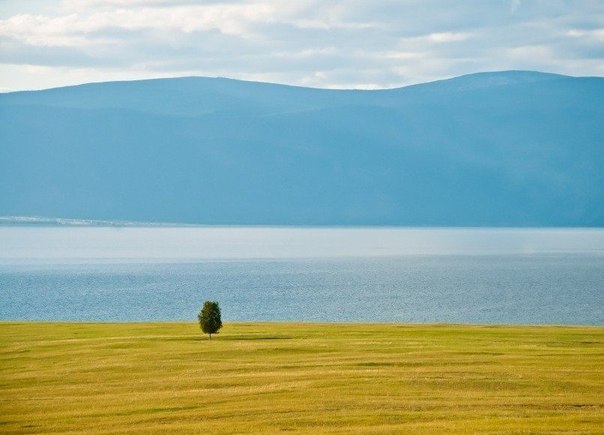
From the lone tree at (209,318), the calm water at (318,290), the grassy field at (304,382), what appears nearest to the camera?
the grassy field at (304,382)

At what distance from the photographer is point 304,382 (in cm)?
3862

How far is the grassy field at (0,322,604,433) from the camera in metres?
32.1

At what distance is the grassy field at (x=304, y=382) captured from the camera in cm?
3209

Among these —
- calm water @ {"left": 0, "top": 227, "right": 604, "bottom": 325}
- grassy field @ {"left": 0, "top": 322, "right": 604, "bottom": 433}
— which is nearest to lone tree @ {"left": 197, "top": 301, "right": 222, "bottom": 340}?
grassy field @ {"left": 0, "top": 322, "right": 604, "bottom": 433}

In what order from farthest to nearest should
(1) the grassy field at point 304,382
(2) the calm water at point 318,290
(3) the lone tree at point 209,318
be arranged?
(2) the calm water at point 318,290, (3) the lone tree at point 209,318, (1) the grassy field at point 304,382

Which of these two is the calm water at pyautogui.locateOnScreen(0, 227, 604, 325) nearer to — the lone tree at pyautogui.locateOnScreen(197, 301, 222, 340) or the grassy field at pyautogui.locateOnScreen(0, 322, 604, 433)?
the lone tree at pyautogui.locateOnScreen(197, 301, 222, 340)

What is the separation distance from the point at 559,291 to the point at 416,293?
550 inches

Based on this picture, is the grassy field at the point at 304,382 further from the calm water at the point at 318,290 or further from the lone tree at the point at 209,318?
the calm water at the point at 318,290

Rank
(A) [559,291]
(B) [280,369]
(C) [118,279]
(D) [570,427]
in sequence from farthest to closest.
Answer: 1. (C) [118,279]
2. (A) [559,291]
3. (B) [280,369]
4. (D) [570,427]

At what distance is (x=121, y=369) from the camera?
4322 cm

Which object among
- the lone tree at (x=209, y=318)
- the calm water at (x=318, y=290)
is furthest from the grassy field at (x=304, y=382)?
the calm water at (x=318, y=290)

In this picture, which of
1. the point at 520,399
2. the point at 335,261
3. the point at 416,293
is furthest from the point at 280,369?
the point at 335,261

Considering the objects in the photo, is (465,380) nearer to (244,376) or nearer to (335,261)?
Answer: (244,376)

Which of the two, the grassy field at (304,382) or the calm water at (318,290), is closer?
the grassy field at (304,382)
